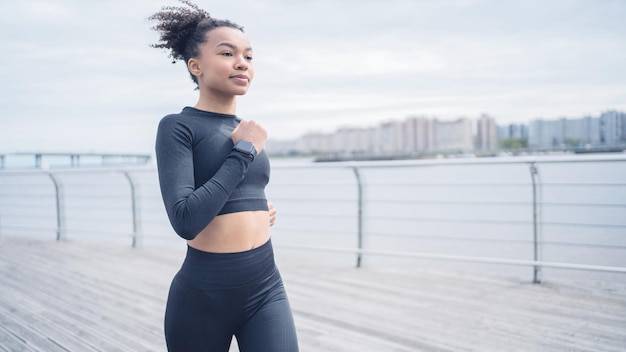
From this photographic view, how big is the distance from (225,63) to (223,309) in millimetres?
609

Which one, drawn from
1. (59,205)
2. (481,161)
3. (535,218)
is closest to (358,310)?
(481,161)

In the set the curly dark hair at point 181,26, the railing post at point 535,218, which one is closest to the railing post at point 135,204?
the railing post at point 535,218

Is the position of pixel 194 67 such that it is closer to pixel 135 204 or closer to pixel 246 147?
pixel 246 147

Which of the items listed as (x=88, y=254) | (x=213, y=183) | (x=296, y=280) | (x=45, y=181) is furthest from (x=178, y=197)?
(x=45, y=181)

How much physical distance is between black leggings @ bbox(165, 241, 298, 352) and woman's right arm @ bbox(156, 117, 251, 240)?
146 millimetres

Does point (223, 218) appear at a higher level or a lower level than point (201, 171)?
lower

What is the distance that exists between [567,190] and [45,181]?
2067 centimetres

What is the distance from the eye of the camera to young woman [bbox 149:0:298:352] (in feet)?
3.88

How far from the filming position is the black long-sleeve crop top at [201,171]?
1112 millimetres

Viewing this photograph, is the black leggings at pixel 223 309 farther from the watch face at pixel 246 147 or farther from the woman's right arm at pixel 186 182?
the watch face at pixel 246 147

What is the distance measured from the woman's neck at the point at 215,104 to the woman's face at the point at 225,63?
0.05ft

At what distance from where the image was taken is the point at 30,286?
13.9 feet

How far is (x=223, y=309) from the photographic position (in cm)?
125

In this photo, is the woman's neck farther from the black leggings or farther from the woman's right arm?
the black leggings
